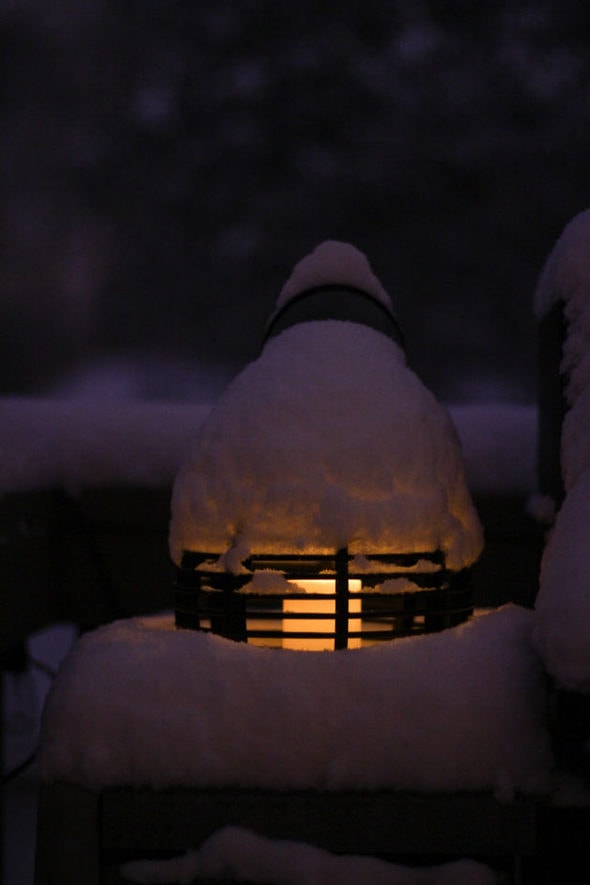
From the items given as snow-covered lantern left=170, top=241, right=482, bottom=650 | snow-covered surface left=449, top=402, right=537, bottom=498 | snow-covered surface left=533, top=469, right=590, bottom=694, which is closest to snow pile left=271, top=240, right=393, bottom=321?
snow-covered lantern left=170, top=241, right=482, bottom=650

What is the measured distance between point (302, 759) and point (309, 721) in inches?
3.1

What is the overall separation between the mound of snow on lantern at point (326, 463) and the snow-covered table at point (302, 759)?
0.37 m

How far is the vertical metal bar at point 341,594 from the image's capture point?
2072 mm

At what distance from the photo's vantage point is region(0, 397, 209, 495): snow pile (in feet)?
11.1

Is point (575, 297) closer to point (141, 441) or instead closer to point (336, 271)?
point (336, 271)

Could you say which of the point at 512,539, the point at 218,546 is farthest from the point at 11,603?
the point at 512,539

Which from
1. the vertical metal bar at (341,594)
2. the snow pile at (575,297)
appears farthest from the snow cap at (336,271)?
the vertical metal bar at (341,594)

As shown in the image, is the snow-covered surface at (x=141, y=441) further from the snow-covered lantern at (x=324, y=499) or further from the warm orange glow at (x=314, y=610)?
the warm orange glow at (x=314, y=610)

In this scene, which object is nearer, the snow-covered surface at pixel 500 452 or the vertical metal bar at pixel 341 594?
the vertical metal bar at pixel 341 594

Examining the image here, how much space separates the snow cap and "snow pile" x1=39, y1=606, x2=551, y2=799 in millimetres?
1244

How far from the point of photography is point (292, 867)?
1761 mm

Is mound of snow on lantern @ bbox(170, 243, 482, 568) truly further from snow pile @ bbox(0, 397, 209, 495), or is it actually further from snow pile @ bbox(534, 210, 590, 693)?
snow pile @ bbox(0, 397, 209, 495)

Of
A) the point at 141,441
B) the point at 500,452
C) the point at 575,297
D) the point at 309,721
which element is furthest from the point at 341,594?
the point at 141,441

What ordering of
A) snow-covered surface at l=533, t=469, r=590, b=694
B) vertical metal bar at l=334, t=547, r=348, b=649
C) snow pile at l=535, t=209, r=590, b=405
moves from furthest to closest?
snow pile at l=535, t=209, r=590, b=405
vertical metal bar at l=334, t=547, r=348, b=649
snow-covered surface at l=533, t=469, r=590, b=694
